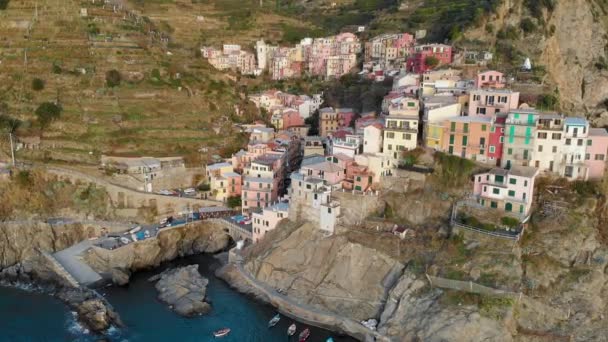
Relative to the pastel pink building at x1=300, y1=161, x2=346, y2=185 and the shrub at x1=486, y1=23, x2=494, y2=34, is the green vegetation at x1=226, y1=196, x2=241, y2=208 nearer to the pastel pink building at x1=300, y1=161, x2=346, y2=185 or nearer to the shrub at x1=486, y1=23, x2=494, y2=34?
the pastel pink building at x1=300, y1=161, x2=346, y2=185

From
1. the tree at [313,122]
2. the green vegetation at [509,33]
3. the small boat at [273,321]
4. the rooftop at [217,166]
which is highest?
the green vegetation at [509,33]

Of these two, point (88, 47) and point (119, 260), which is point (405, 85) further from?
point (88, 47)

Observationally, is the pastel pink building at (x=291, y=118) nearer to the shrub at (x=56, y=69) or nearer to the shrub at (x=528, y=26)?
the shrub at (x=56, y=69)

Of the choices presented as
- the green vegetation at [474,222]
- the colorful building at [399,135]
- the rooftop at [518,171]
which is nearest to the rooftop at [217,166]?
the colorful building at [399,135]

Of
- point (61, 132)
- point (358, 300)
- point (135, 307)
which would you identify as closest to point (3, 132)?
point (61, 132)

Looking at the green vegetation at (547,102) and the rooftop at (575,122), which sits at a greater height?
the green vegetation at (547,102)

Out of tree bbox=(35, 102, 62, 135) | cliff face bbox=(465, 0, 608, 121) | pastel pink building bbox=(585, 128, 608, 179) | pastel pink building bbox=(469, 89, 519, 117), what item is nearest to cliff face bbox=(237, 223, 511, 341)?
pastel pink building bbox=(585, 128, 608, 179)
